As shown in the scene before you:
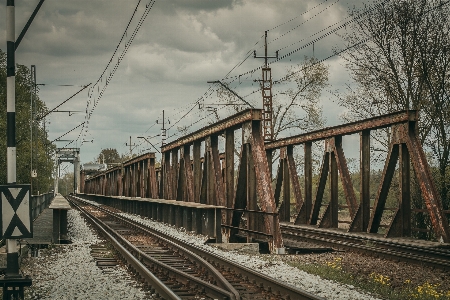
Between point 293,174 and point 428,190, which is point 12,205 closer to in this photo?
point 428,190

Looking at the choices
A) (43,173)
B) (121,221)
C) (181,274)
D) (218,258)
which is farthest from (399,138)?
(43,173)

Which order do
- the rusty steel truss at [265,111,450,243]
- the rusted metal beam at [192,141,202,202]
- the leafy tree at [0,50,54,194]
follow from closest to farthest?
the rusty steel truss at [265,111,450,243], the rusted metal beam at [192,141,202,202], the leafy tree at [0,50,54,194]

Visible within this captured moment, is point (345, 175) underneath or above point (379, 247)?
above

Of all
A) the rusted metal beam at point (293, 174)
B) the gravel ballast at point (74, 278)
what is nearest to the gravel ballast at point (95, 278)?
the gravel ballast at point (74, 278)

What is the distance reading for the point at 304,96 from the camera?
46.9 meters

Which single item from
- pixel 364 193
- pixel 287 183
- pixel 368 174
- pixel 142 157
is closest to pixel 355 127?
pixel 368 174

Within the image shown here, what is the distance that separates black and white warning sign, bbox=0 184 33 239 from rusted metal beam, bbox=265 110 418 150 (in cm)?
978

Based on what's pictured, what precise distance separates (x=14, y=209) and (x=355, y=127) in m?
11.2

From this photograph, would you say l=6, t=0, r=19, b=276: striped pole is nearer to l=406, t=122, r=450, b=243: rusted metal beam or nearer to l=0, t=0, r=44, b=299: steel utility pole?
l=0, t=0, r=44, b=299: steel utility pole

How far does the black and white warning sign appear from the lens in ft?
27.3

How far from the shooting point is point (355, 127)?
1742 cm

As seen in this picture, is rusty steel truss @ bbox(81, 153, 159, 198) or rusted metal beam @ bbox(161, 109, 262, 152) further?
rusty steel truss @ bbox(81, 153, 159, 198)

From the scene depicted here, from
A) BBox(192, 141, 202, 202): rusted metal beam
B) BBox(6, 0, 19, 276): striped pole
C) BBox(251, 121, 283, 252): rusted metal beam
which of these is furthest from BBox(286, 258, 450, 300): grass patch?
BBox(192, 141, 202, 202): rusted metal beam

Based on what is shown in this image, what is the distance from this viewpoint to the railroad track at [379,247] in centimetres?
1250
